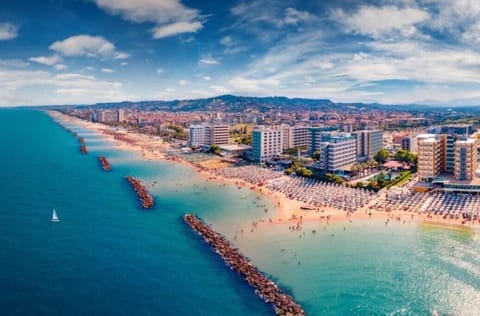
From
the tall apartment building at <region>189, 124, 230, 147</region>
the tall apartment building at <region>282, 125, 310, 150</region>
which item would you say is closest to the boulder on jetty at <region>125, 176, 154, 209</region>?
the tall apartment building at <region>282, 125, 310, 150</region>

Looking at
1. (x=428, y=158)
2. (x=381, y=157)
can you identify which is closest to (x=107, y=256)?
(x=428, y=158)

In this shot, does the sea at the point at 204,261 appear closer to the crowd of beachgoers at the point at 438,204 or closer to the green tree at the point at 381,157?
Answer: the crowd of beachgoers at the point at 438,204

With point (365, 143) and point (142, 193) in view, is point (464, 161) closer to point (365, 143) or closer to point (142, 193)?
point (365, 143)

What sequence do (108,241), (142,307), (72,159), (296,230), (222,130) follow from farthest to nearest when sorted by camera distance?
(222,130) < (72,159) < (296,230) < (108,241) < (142,307)

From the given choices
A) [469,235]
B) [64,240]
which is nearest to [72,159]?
[64,240]

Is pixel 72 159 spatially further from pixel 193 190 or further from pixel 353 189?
pixel 353 189

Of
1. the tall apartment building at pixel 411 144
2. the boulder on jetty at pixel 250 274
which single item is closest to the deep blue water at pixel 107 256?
the boulder on jetty at pixel 250 274
